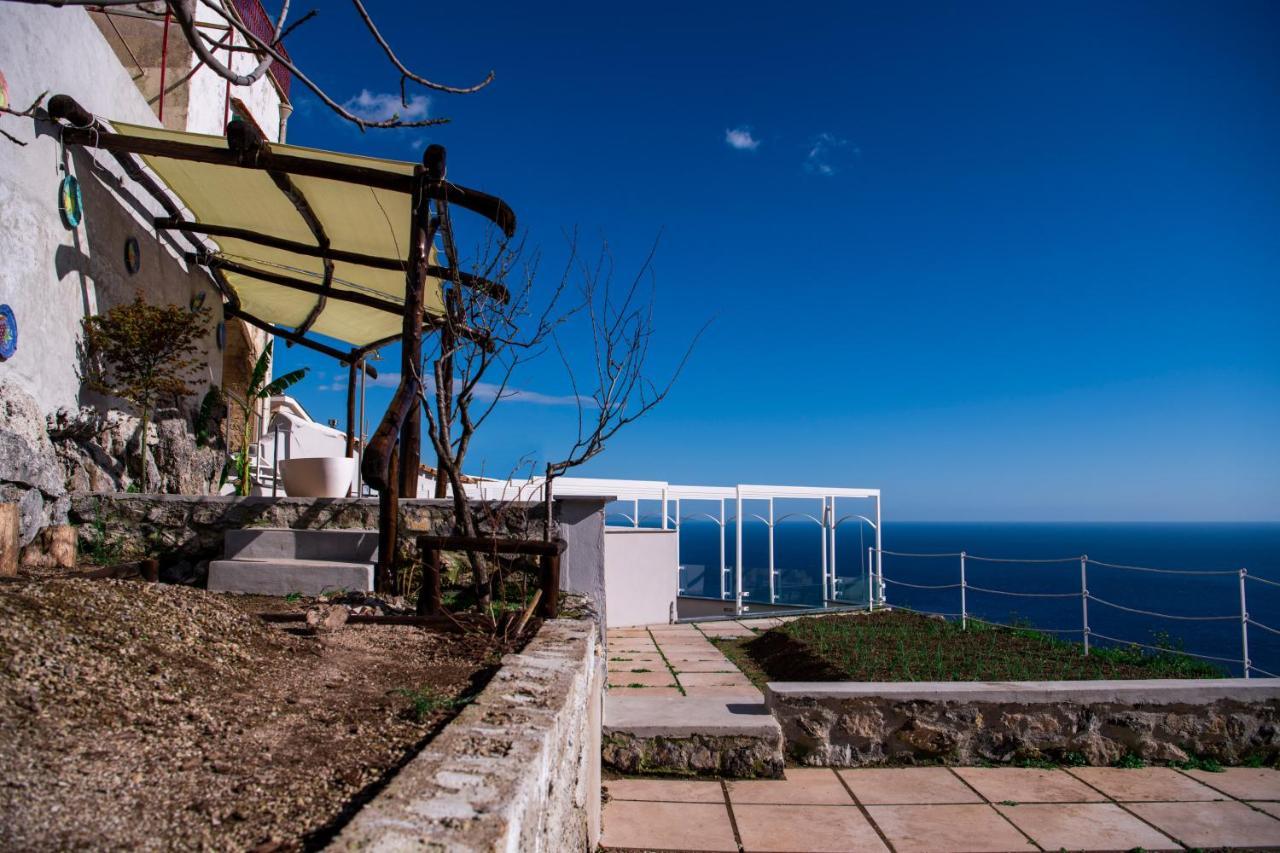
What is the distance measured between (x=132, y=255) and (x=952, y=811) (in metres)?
6.99

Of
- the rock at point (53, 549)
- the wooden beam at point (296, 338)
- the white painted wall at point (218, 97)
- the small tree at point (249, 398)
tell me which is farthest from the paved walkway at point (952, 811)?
the white painted wall at point (218, 97)

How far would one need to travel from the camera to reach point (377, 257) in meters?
6.91

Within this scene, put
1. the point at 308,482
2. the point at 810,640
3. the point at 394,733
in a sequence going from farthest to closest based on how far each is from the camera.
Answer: the point at 810,640, the point at 308,482, the point at 394,733

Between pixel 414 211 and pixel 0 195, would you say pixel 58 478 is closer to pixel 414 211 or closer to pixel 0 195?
pixel 0 195

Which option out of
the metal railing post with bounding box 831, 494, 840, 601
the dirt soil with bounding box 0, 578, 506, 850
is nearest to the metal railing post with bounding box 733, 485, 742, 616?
the metal railing post with bounding box 831, 494, 840, 601

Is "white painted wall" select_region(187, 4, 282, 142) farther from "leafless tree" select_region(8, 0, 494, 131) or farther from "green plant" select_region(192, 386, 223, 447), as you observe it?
"leafless tree" select_region(8, 0, 494, 131)

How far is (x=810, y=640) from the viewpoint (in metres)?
7.29

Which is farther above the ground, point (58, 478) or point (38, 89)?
point (38, 89)

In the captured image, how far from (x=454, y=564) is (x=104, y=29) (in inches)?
356

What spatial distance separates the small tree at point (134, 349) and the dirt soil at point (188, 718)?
3.57 meters


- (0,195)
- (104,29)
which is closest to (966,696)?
(0,195)

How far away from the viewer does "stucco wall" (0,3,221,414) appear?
4.60m

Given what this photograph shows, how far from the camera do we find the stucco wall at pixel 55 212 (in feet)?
15.1

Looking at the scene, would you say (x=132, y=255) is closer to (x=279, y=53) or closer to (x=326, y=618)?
(x=326, y=618)
